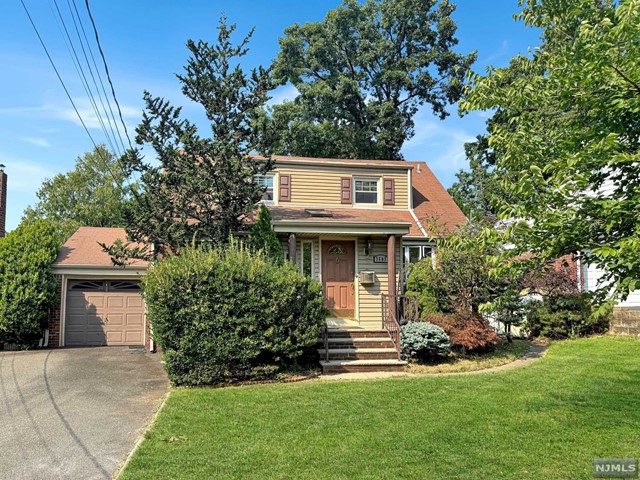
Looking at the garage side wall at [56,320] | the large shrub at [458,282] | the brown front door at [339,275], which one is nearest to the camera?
the large shrub at [458,282]

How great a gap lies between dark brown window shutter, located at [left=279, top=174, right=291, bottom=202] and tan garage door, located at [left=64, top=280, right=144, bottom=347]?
17.2ft

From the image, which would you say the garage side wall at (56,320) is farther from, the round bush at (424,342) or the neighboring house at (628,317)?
the neighboring house at (628,317)

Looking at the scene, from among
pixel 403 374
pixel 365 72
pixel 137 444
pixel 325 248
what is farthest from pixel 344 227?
pixel 365 72

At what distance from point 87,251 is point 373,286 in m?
9.12

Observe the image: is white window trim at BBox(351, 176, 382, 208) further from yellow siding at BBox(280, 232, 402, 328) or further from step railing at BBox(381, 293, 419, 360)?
step railing at BBox(381, 293, 419, 360)

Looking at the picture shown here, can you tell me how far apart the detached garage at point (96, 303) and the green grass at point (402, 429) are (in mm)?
7779

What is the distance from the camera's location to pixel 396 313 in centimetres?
1177

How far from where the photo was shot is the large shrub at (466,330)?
10703 mm

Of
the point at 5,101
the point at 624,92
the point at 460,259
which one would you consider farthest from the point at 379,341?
the point at 5,101

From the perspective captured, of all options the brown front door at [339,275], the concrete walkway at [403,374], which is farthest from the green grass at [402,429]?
the brown front door at [339,275]

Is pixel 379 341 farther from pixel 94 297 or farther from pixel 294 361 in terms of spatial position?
pixel 94 297

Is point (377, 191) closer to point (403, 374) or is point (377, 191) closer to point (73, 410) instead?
point (403, 374)

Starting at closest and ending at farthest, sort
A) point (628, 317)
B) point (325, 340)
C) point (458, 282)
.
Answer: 1. point (325, 340)
2. point (458, 282)
3. point (628, 317)

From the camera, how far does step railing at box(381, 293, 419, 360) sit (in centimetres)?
1093
